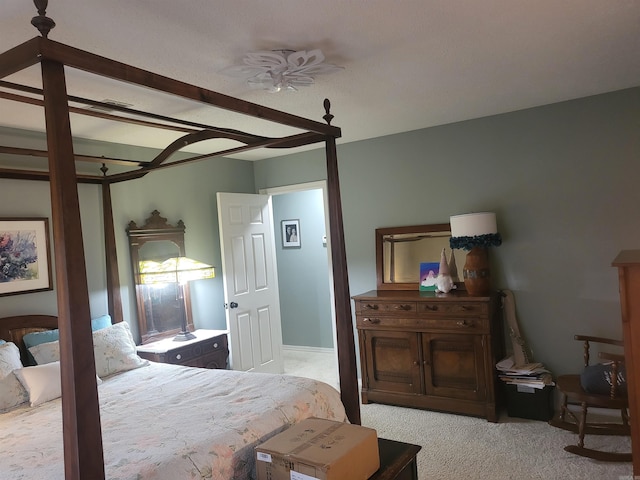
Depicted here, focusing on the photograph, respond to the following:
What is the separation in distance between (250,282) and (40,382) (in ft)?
7.72

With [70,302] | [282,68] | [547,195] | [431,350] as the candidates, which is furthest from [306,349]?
[70,302]

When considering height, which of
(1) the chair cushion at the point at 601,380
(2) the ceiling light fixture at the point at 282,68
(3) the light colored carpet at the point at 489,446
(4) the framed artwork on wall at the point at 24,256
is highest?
(2) the ceiling light fixture at the point at 282,68

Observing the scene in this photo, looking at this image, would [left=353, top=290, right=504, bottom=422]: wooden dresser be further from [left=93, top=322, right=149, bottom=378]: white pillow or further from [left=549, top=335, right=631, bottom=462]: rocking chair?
[left=93, top=322, right=149, bottom=378]: white pillow

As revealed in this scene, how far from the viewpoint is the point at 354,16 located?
198cm

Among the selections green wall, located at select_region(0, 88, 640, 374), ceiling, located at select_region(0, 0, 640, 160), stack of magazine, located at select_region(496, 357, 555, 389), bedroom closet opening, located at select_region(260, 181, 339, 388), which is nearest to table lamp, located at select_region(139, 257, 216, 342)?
green wall, located at select_region(0, 88, 640, 374)

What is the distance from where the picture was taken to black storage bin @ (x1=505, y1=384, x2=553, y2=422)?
11.8 feet

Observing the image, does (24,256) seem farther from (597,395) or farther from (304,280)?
(597,395)

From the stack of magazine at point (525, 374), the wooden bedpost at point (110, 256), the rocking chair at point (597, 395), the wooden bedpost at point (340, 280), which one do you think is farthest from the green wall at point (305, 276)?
the wooden bedpost at point (340, 280)

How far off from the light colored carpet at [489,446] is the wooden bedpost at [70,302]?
2.21m

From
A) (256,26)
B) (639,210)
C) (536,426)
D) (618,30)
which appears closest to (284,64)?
(256,26)

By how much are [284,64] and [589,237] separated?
8.89ft

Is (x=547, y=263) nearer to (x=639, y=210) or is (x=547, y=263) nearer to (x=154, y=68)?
(x=639, y=210)

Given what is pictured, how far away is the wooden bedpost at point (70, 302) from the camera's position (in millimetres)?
1333

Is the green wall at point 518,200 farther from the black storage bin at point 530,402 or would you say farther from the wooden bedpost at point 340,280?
the wooden bedpost at point 340,280
